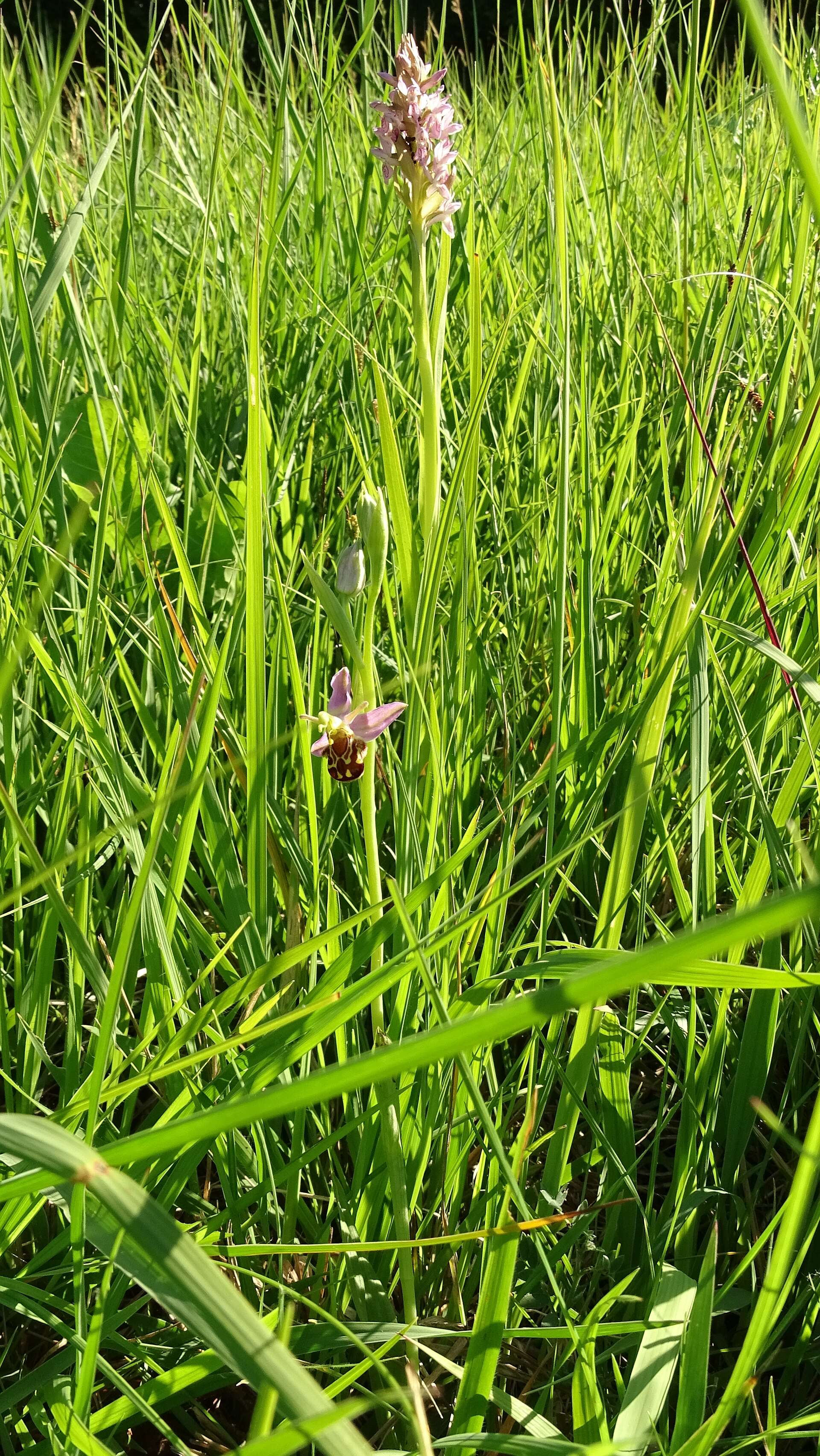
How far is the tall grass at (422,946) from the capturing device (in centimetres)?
40

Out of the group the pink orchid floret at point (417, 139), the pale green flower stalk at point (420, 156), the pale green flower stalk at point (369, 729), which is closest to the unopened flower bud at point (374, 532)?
the pale green flower stalk at point (369, 729)

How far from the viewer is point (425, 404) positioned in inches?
24.4

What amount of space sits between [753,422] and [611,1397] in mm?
871

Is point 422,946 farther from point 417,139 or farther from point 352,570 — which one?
point 417,139

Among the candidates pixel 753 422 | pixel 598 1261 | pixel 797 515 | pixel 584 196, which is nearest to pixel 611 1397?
pixel 598 1261

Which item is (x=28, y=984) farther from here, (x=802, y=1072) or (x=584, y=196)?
(x=584, y=196)

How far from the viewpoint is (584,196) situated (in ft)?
4.15

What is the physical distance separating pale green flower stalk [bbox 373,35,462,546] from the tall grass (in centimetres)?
4

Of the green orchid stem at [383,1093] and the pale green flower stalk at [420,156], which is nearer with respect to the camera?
the green orchid stem at [383,1093]

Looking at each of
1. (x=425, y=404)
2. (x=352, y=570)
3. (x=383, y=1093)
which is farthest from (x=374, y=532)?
(x=383, y=1093)

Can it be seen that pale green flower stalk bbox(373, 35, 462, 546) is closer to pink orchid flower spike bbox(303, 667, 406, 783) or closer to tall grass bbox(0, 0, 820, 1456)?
tall grass bbox(0, 0, 820, 1456)

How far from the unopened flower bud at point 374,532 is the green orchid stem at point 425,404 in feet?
0.28

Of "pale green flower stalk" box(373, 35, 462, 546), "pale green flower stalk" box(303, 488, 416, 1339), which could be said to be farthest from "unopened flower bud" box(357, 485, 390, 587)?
"pale green flower stalk" box(373, 35, 462, 546)

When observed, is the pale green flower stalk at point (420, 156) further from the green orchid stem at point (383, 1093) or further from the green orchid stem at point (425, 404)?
the green orchid stem at point (383, 1093)
